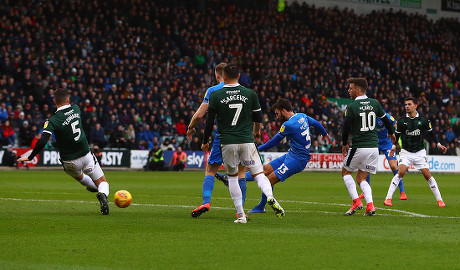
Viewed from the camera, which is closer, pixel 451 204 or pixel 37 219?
pixel 37 219

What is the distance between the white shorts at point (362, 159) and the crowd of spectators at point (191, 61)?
68.7 feet

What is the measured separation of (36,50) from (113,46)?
13.4 ft

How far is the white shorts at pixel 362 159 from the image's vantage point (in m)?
12.3

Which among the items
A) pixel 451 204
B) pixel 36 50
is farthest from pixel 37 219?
pixel 36 50

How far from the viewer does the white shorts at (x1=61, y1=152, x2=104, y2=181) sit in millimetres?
12375

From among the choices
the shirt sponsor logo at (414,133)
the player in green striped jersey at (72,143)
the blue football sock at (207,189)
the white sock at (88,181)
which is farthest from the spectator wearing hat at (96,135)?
the blue football sock at (207,189)

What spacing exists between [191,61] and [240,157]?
28.6 m

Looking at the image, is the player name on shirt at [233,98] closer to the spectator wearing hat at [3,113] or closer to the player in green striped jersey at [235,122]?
the player in green striped jersey at [235,122]

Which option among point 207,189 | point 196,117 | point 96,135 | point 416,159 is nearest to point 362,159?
point 207,189

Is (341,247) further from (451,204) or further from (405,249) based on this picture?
(451,204)

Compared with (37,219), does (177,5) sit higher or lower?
higher

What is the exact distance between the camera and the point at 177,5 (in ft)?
141

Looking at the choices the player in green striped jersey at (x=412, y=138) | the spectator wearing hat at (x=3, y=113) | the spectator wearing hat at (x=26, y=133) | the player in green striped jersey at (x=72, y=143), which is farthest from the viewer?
the spectator wearing hat at (x=26, y=133)

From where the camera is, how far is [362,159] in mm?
12359
